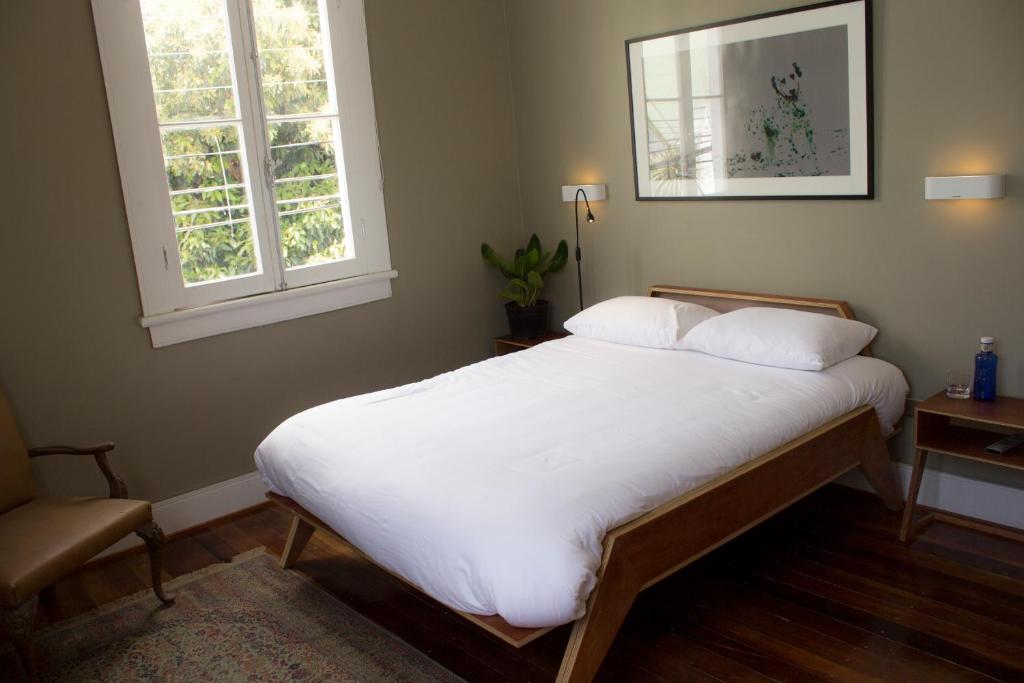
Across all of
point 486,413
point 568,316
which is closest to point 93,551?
point 486,413

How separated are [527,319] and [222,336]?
1.48m

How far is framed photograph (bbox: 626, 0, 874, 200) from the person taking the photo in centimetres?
326

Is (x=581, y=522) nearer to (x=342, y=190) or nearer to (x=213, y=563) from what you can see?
(x=213, y=563)

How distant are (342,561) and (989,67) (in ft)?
9.22

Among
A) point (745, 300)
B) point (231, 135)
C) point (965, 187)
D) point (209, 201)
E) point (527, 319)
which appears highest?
point (231, 135)

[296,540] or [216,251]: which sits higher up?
[216,251]

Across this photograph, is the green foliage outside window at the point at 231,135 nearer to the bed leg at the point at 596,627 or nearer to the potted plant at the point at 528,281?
the potted plant at the point at 528,281

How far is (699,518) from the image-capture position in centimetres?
253

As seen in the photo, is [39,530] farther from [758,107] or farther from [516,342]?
[758,107]

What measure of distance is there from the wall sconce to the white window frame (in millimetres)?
2317

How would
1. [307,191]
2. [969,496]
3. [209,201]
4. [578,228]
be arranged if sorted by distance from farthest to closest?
[578,228] → [307,191] → [209,201] → [969,496]

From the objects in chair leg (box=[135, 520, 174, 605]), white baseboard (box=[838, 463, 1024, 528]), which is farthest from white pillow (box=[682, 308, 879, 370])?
chair leg (box=[135, 520, 174, 605])

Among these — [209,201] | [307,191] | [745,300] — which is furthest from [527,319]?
[209,201]

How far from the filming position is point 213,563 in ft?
11.2
